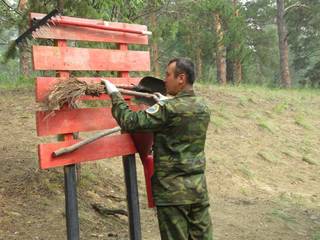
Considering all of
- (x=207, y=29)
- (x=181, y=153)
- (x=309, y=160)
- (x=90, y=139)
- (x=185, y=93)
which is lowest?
(x=309, y=160)

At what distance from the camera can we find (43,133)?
4.16 metres

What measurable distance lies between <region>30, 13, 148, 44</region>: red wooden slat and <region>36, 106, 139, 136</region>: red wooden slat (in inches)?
25.2

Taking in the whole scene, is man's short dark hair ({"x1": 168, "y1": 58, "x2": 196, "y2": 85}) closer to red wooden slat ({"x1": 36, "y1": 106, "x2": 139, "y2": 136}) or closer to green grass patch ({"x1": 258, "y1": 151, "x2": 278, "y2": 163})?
red wooden slat ({"x1": 36, "y1": 106, "x2": 139, "y2": 136})

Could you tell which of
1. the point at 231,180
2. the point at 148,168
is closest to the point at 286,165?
the point at 231,180

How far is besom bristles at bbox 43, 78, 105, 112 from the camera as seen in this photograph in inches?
162

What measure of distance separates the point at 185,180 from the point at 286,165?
24.8 ft

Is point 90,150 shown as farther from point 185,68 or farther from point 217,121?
point 217,121

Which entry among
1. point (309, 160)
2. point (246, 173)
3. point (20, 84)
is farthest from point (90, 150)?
point (309, 160)

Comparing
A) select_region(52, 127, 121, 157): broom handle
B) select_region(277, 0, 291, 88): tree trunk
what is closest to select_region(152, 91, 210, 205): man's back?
select_region(52, 127, 121, 157): broom handle

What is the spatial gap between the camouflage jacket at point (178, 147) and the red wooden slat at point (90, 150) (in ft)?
1.92

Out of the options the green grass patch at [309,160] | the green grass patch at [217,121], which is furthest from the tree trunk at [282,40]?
the green grass patch at [309,160]

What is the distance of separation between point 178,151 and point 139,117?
454 millimetres

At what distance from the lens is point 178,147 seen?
4184 millimetres

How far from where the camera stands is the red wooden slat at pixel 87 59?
4.25 m
